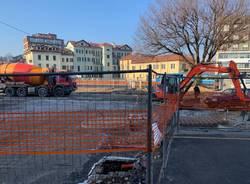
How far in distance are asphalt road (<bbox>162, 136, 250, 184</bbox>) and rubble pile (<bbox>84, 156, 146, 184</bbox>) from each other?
2.09 ft

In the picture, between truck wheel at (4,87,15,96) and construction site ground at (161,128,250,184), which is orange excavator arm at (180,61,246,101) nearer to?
construction site ground at (161,128,250,184)

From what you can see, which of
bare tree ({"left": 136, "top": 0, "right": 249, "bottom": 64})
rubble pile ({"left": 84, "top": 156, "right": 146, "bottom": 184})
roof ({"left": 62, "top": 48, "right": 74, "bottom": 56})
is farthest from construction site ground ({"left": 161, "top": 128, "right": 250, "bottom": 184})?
roof ({"left": 62, "top": 48, "right": 74, "bottom": 56})

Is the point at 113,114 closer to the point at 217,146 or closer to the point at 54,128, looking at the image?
the point at 54,128

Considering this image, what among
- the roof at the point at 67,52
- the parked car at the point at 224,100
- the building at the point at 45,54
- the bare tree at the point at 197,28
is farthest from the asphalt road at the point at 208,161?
A: the roof at the point at 67,52

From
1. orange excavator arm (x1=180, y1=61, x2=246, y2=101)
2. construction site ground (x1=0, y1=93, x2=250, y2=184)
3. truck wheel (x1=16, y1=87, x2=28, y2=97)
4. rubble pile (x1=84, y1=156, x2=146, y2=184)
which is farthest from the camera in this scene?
truck wheel (x1=16, y1=87, x2=28, y2=97)

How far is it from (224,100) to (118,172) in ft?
33.3

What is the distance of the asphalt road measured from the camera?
3948 millimetres

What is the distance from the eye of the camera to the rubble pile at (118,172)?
3.38 metres

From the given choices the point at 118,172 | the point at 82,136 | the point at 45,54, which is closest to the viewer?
the point at 118,172

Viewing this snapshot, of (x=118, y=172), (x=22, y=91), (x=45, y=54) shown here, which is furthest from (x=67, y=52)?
(x=118, y=172)

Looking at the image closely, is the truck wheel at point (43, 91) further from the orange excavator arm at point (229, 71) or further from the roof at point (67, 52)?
the roof at point (67, 52)

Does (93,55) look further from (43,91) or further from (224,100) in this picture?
(224,100)

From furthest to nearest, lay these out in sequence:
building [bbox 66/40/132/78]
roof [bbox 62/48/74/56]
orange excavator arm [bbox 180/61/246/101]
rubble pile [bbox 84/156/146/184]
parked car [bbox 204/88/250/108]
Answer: building [bbox 66/40/132/78] < roof [bbox 62/48/74/56] < parked car [bbox 204/88/250/108] < orange excavator arm [bbox 180/61/246/101] < rubble pile [bbox 84/156/146/184]

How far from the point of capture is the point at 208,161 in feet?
15.7
